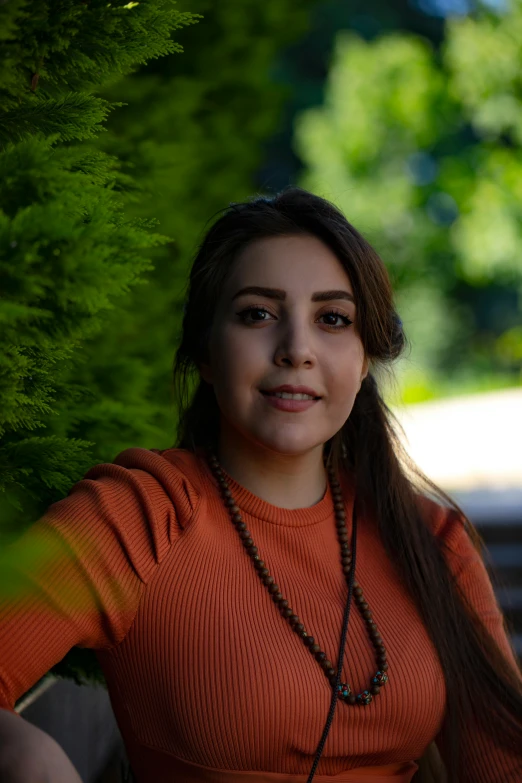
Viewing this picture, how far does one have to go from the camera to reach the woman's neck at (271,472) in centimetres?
206

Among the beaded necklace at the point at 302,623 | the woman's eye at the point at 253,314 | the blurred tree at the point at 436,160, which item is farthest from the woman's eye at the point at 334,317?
the blurred tree at the point at 436,160

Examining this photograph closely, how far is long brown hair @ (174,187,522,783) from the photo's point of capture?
1.99 meters

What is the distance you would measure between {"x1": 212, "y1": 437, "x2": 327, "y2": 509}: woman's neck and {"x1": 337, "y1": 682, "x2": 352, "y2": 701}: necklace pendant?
0.41 m

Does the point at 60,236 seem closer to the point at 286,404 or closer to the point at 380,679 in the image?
the point at 286,404

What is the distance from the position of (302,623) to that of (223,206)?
14.4ft

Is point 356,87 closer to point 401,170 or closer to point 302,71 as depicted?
point 401,170

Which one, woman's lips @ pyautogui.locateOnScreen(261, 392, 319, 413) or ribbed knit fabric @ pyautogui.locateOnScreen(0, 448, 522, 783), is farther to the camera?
woman's lips @ pyautogui.locateOnScreen(261, 392, 319, 413)

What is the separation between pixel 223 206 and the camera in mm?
5945

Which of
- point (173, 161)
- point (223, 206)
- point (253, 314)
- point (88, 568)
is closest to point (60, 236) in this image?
point (88, 568)

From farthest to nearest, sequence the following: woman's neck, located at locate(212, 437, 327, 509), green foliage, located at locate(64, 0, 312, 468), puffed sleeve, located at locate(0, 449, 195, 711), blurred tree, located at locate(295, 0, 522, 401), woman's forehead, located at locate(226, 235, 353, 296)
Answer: blurred tree, located at locate(295, 0, 522, 401)
green foliage, located at locate(64, 0, 312, 468)
woman's neck, located at locate(212, 437, 327, 509)
woman's forehead, located at locate(226, 235, 353, 296)
puffed sleeve, located at locate(0, 449, 195, 711)

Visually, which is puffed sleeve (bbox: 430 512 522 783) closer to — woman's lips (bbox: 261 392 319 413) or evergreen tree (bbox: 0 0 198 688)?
woman's lips (bbox: 261 392 319 413)

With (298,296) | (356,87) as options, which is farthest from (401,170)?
(298,296)

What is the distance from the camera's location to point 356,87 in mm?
15531

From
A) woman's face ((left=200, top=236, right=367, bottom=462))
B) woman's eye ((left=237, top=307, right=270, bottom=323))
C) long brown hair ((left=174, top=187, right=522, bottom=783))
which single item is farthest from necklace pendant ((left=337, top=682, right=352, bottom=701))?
woman's eye ((left=237, top=307, right=270, bottom=323))
